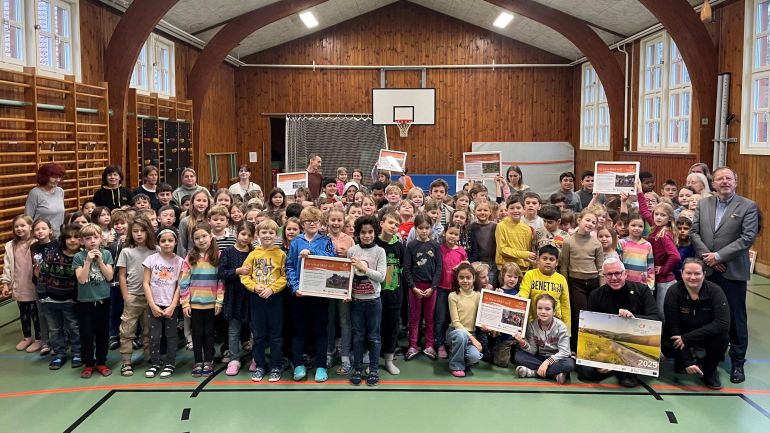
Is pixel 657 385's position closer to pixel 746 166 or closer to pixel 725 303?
pixel 725 303

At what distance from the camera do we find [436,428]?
4715 millimetres

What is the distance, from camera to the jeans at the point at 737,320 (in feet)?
18.9

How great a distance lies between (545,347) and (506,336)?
1.27ft

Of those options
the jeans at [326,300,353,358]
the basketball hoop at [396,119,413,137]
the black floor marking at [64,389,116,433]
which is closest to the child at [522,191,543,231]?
the jeans at [326,300,353,358]

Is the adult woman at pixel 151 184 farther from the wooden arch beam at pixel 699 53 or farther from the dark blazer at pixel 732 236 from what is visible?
the wooden arch beam at pixel 699 53

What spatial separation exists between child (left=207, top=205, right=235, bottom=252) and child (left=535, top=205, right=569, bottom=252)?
3.02m

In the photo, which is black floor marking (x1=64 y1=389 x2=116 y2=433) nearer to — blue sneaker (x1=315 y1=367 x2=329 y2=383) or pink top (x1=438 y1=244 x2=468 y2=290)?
blue sneaker (x1=315 y1=367 x2=329 y2=383)

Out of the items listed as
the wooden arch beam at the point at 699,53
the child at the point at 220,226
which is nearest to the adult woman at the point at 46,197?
the child at the point at 220,226

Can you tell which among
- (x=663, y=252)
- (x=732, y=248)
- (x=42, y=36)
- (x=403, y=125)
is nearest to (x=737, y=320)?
(x=732, y=248)

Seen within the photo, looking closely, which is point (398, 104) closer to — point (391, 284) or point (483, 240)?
point (483, 240)

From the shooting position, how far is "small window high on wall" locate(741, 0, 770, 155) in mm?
10180

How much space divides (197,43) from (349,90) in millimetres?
5052

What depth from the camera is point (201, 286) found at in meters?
5.68

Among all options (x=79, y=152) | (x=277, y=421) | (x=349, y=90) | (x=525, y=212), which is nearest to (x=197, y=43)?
(x=349, y=90)
